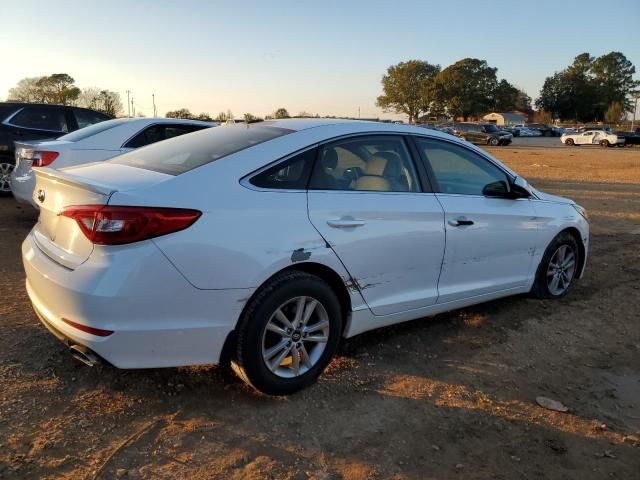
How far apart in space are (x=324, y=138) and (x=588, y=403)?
7.48 ft

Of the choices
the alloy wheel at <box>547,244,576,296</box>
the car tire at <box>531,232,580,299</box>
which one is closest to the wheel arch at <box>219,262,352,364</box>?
the car tire at <box>531,232,580,299</box>

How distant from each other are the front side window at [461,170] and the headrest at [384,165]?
0.29 metres

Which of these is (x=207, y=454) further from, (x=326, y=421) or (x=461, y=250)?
(x=461, y=250)

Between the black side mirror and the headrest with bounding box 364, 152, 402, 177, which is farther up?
the headrest with bounding box 364, 152, 402, 177

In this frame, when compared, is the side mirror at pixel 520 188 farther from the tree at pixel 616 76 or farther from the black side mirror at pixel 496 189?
the tree at pixel 616 76

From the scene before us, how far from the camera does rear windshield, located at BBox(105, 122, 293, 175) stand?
3.14 metres

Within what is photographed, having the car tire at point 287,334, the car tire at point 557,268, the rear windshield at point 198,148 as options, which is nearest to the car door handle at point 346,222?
the car tire at point 287,334

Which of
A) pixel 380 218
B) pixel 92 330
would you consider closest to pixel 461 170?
pixel 380 218

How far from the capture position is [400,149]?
384 cm

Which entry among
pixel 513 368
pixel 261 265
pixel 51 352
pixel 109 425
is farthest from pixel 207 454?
pixel 513 368

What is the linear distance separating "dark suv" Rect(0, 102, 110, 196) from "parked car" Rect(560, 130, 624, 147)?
44218 mm

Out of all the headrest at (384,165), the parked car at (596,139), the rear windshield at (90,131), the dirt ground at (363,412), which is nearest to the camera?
the dirt ground at (363,412)

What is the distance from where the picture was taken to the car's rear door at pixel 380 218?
3234 mm

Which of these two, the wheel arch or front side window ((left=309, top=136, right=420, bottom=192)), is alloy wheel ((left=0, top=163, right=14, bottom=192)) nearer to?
front side window ((left=309, top=136, right=420, bottom=192))
